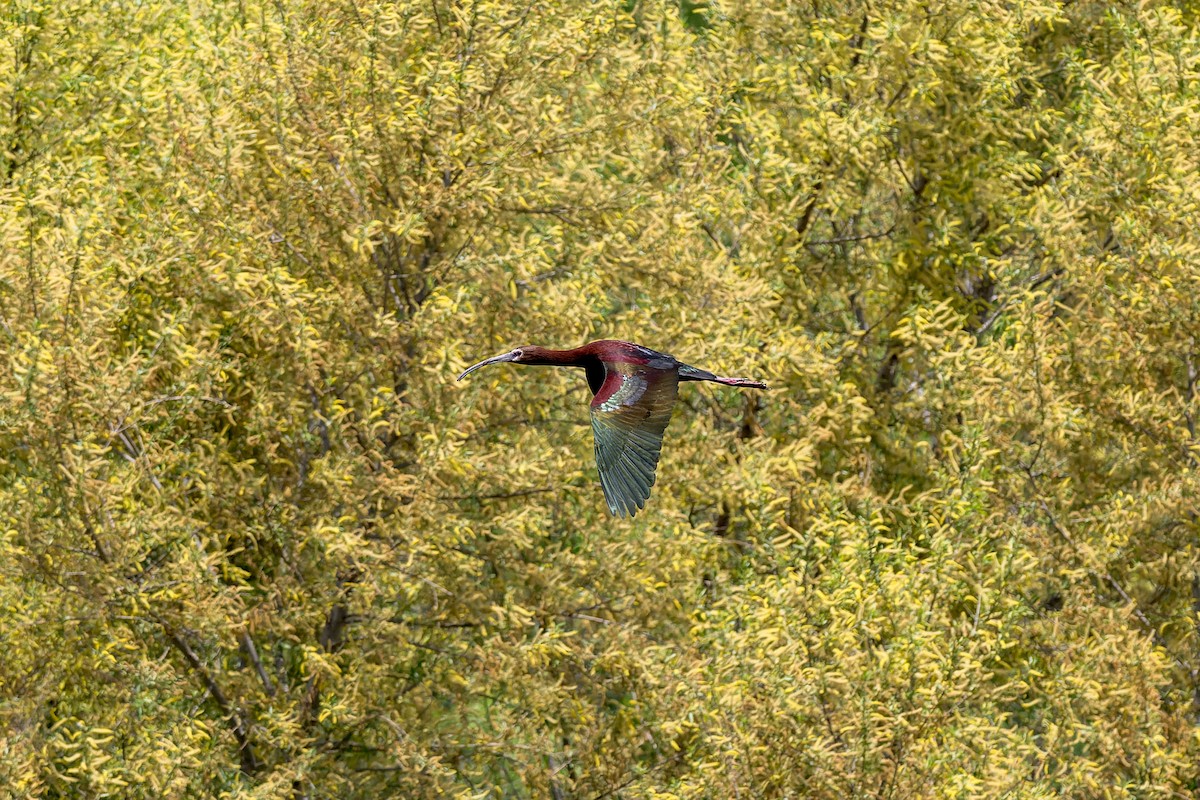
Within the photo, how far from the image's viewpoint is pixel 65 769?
1318 centimetres

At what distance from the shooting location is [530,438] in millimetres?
14203

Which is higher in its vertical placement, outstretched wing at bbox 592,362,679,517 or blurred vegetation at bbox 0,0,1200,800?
outstretched wing at bbox 592,362,679,517

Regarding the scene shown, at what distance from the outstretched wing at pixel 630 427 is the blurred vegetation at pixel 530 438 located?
2.80 m

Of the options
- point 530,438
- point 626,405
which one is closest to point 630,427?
point 626,405

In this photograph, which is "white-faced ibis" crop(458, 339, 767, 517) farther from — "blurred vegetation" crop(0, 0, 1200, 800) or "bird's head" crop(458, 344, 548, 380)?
"blurred vegetation" crop(0, 0, 1200, 800)

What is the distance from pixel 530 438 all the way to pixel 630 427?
5028 millimetres

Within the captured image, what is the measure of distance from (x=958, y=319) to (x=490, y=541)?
4.11 m

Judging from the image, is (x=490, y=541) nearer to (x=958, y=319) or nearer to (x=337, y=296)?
(x=337, y=296)

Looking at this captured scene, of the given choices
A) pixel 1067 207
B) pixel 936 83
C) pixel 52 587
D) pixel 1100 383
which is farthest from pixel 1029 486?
pixel 52 587

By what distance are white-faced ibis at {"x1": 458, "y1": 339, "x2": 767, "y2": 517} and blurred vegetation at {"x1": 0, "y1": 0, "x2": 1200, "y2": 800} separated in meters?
2.67

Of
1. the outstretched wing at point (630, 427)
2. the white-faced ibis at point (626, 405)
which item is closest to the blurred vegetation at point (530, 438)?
the white-faced ibis at point (626, 405)

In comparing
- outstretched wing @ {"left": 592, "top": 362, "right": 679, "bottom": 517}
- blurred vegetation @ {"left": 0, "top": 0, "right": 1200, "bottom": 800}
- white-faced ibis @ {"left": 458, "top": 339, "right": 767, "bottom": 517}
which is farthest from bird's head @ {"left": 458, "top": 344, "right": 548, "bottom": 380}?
blurred vegetation @ {"left": 0, "top": 0, "right": 1200, "bottom": 800}

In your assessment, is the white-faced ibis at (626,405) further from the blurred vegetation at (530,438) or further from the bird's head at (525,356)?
the blurred vegetation at (530,438)

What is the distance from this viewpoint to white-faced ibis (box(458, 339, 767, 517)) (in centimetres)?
881
